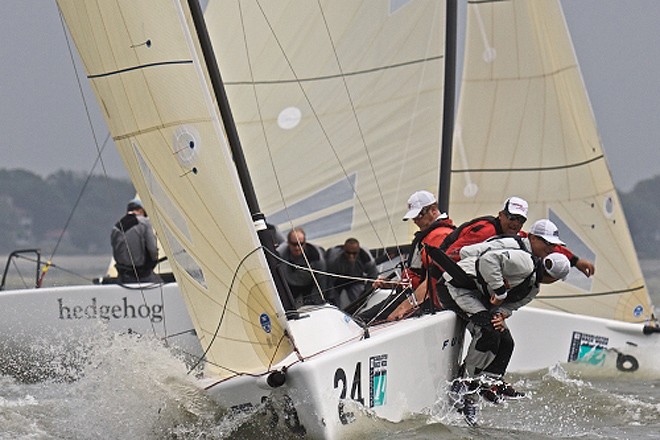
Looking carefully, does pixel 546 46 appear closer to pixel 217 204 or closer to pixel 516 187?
pixel 516 187

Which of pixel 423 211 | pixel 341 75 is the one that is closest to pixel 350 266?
pixel 341 75

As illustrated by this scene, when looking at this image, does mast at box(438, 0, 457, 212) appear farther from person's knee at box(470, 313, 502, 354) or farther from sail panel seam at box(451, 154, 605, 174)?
person's knee at box(470, 313, 502, 354)

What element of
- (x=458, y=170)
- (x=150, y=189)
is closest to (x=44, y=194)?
(x=458, y=170)

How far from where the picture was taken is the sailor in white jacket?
5.71m

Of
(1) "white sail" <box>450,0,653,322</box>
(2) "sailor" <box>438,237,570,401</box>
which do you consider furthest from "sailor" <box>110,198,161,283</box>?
(2) "sailor" <box>438,237,570,401</box>

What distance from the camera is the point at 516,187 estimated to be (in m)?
10.5

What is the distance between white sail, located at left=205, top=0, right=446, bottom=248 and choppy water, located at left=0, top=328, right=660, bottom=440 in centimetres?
302

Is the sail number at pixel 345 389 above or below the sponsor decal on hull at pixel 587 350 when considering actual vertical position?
above

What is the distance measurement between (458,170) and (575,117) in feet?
3.23

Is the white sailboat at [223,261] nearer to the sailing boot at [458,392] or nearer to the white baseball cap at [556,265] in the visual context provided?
the sailing boot at [458,392]

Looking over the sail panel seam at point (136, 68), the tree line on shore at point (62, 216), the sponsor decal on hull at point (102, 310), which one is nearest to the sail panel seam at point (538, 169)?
the sponsor decal on hull at point (102, 310)

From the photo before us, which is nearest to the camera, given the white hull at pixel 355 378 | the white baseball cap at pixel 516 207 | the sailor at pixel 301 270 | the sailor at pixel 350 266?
the white hull at pixel 355 378

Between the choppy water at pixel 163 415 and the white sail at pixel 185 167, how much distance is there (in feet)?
0.72

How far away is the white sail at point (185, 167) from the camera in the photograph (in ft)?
17.2
